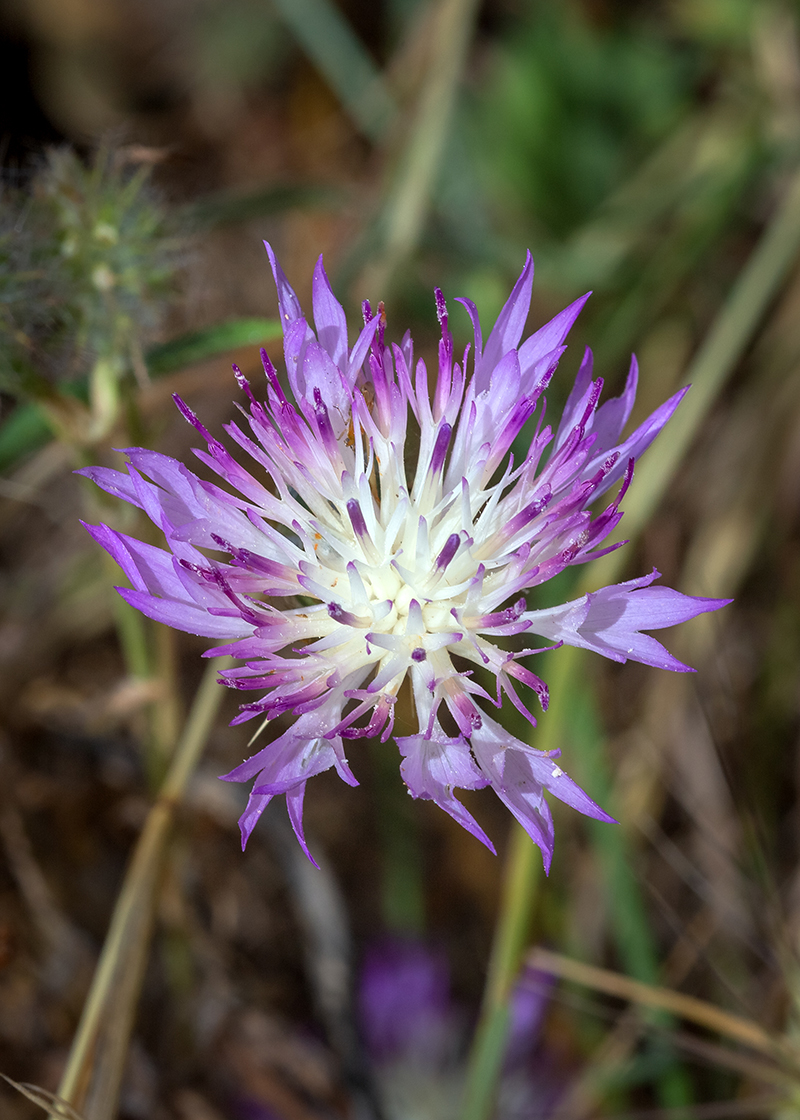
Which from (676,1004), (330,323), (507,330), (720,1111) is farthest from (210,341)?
(720,1111)

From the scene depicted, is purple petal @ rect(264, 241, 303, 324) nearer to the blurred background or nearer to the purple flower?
the purple flower

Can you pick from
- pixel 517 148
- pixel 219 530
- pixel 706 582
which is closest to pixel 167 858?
pixel 219 530

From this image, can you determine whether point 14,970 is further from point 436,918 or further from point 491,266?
point 491,266

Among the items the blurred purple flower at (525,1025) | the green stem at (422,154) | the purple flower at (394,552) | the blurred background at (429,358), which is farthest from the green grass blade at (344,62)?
the blurred purple flower at (525,1025)

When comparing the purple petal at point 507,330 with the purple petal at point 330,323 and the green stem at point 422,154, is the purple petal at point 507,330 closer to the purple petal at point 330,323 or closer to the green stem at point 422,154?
the purple petal at point 330,323

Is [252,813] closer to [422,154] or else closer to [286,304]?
[286,304]

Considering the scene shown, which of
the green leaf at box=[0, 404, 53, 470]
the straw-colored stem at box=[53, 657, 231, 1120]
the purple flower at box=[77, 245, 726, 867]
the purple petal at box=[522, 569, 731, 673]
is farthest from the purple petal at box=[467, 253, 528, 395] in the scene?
the green leaf at box=[0, 404, 53, 470]
